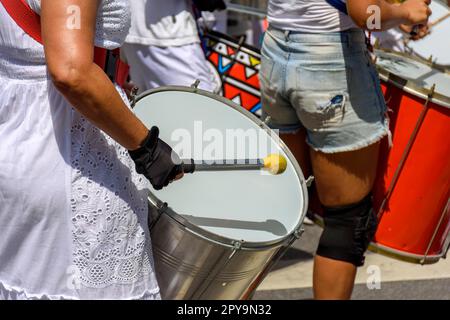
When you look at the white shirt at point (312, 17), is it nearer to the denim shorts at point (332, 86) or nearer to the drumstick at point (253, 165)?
the denim shorts at point (332, 86)

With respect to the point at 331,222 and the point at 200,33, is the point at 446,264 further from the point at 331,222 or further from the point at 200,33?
the point at 200,33

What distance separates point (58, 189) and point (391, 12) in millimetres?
1135

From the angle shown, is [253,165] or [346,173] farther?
[346,173]

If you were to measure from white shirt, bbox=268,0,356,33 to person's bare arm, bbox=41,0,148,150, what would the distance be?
1.00 meters

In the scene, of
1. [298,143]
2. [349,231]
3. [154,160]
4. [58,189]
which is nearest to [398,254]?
[349,231]

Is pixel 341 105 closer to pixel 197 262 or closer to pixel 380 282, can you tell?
pixel 197 262

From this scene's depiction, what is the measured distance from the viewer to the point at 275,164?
2.00m

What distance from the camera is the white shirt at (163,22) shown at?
3209 millimetres

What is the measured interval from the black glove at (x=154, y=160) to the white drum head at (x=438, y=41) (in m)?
2.63

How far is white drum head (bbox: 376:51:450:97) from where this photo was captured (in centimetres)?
266

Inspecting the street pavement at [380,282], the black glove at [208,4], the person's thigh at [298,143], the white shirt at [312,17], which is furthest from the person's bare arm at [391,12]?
the street pavement at [380,282]

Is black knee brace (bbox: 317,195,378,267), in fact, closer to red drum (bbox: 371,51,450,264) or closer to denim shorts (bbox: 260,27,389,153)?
red drum (bbox: 371,51,450,264)
